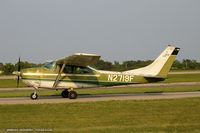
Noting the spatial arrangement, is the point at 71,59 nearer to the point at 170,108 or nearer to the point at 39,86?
the point at 39,86

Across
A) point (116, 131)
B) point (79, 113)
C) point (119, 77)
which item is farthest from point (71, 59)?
point (116, 131)

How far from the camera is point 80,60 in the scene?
80.4 feet

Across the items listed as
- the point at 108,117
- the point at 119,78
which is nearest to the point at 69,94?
the point at 119,78

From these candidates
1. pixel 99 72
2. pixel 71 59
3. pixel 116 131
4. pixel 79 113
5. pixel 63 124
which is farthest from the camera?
pixel 99 72

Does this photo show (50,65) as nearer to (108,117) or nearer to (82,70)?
(82,70)

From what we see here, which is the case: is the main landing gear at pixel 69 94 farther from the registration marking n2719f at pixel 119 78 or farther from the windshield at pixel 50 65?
the registration marking n2719f at pixel 119 78

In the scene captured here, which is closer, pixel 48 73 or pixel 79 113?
pixel 79 113

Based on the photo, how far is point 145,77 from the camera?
26.5 meters

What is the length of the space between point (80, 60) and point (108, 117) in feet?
33.4

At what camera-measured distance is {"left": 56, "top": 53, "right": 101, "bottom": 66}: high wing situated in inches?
918

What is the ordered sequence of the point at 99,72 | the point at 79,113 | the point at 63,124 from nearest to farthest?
the point at 63,124
the point at 79,113
the point at 99,72

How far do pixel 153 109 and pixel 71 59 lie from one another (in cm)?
895

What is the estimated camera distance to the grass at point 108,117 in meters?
12.4

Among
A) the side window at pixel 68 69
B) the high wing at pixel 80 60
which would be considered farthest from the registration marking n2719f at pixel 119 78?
the side window at pixel 68 69
